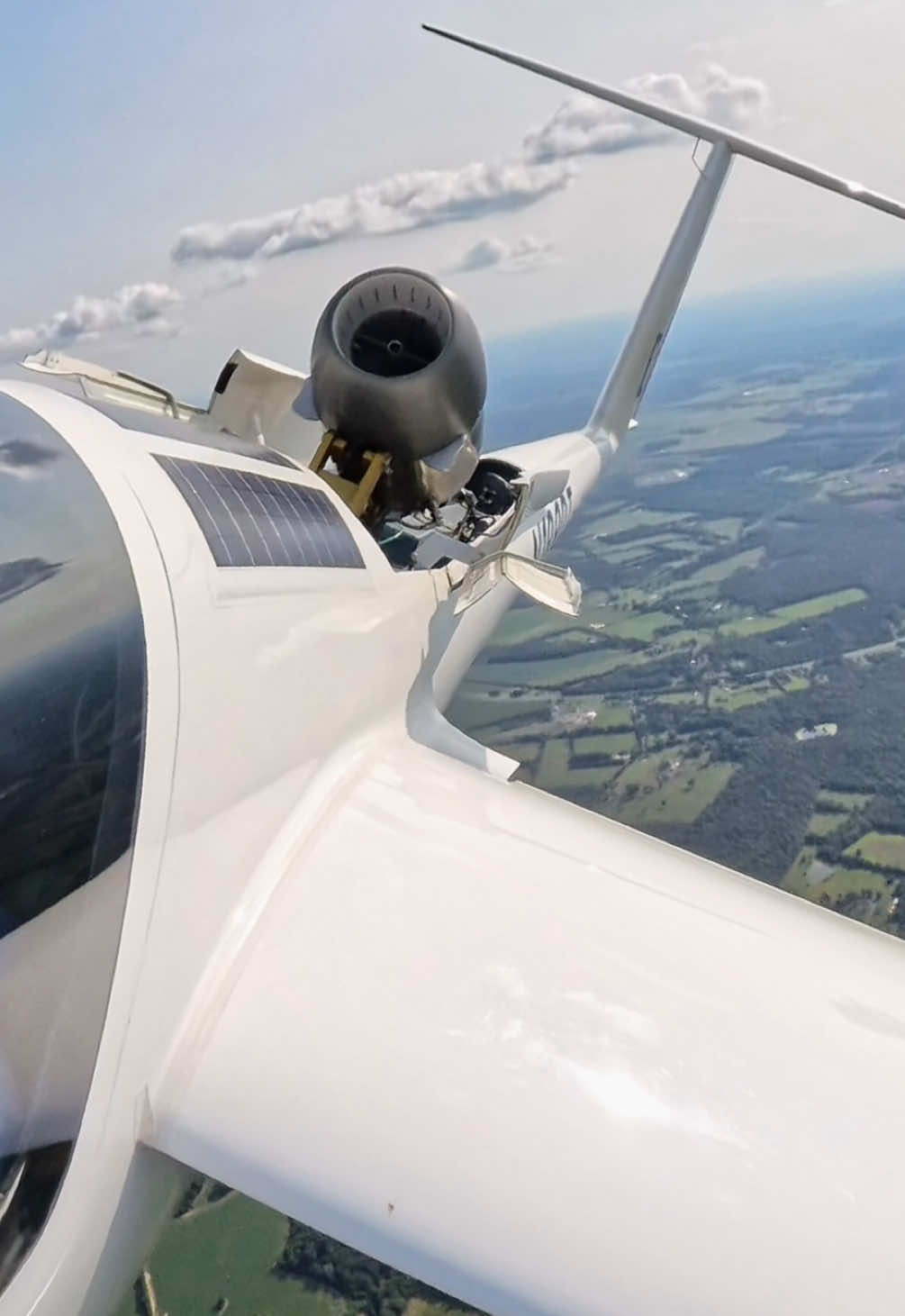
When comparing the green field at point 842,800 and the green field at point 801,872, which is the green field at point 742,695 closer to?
the green field at point 842,800

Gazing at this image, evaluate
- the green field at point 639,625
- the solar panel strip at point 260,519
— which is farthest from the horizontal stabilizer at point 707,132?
the green field at point 639,625

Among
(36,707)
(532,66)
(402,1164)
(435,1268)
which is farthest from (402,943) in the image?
(532,66)

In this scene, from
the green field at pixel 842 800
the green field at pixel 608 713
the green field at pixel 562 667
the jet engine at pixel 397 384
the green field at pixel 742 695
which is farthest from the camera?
the green field at pixel 562 667

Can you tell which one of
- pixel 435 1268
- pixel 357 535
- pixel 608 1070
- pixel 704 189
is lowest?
pixel 435 1268

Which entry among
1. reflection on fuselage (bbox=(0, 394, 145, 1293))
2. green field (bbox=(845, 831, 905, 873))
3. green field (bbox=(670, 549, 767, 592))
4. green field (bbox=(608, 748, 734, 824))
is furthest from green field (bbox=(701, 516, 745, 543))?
reflection on fuselage (bbox=(0, 394, 145, 1293))

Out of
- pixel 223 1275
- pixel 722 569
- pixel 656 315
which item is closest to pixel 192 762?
pixel 223 1275

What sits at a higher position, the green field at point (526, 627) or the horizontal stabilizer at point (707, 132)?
the horizontal stabilizer at point (707, 132)

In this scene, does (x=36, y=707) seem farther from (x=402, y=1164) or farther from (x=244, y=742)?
(x=402, y=1164)
